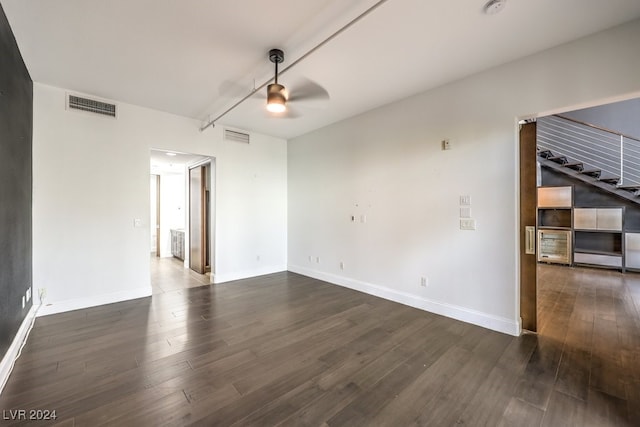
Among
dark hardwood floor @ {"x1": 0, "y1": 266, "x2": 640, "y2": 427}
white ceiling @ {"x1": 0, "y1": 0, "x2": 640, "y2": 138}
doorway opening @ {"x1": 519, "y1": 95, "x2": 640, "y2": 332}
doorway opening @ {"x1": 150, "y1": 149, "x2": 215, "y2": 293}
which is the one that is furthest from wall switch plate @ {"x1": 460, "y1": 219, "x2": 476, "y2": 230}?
doorway opening @ {"x1": 150, "y1": 149, "x2": 215, "y2": 293}

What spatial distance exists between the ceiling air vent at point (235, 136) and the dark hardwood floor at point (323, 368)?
308cm

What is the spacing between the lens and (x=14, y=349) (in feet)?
7.87

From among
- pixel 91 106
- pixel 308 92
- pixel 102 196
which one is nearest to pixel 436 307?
pixel 308 92

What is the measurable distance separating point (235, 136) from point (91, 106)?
2.13 metres

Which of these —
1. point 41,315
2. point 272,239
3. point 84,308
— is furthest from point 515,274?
point 41,315

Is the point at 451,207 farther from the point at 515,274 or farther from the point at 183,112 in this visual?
the point at 183,112

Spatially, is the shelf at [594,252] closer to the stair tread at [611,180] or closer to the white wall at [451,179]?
the stair tread at [611,180]

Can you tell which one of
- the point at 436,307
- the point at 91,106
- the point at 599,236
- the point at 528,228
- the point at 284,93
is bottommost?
the point at 436,307

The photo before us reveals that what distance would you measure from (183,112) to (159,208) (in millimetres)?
4763

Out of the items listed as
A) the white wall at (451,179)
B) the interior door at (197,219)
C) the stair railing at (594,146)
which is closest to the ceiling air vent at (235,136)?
the interior door at (197,219)

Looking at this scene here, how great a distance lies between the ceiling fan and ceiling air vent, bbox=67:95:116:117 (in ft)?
7.79

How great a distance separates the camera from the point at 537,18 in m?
2.21

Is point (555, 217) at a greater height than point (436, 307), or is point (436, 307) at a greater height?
point (555, 217)

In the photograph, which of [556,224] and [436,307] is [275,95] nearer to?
[436,307]
